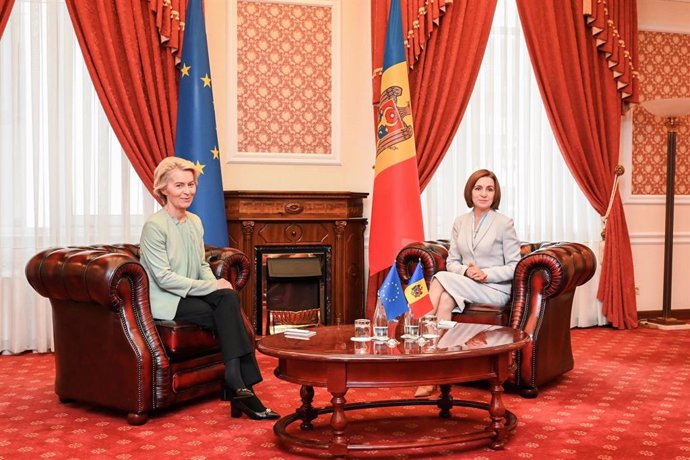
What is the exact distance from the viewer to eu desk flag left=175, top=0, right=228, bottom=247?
18.9 ft

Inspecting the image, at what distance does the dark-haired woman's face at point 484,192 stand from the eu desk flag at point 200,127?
1.84m

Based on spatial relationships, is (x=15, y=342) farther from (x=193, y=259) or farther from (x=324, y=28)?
(x=324, y=28)

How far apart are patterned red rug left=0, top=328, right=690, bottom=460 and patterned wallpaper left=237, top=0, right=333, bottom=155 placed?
2172 millimetres

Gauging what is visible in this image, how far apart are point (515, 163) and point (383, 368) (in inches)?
163

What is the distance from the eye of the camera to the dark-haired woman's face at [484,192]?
192 inches

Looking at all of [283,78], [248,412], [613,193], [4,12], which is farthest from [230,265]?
[613,193]

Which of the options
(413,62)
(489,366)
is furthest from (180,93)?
(489,366)

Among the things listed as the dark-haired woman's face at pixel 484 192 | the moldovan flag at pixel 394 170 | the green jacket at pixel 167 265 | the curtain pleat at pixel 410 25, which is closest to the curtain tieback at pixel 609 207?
the moldovan flag at pixel 394 170

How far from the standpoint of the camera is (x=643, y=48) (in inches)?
287

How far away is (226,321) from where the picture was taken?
4023 mm

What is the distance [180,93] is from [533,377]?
3113 millimetres

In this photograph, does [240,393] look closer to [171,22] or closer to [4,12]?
[171,22]

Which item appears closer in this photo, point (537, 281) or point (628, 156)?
point (537, 281)

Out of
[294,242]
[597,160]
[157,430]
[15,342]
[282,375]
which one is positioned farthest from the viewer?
[597,160]
